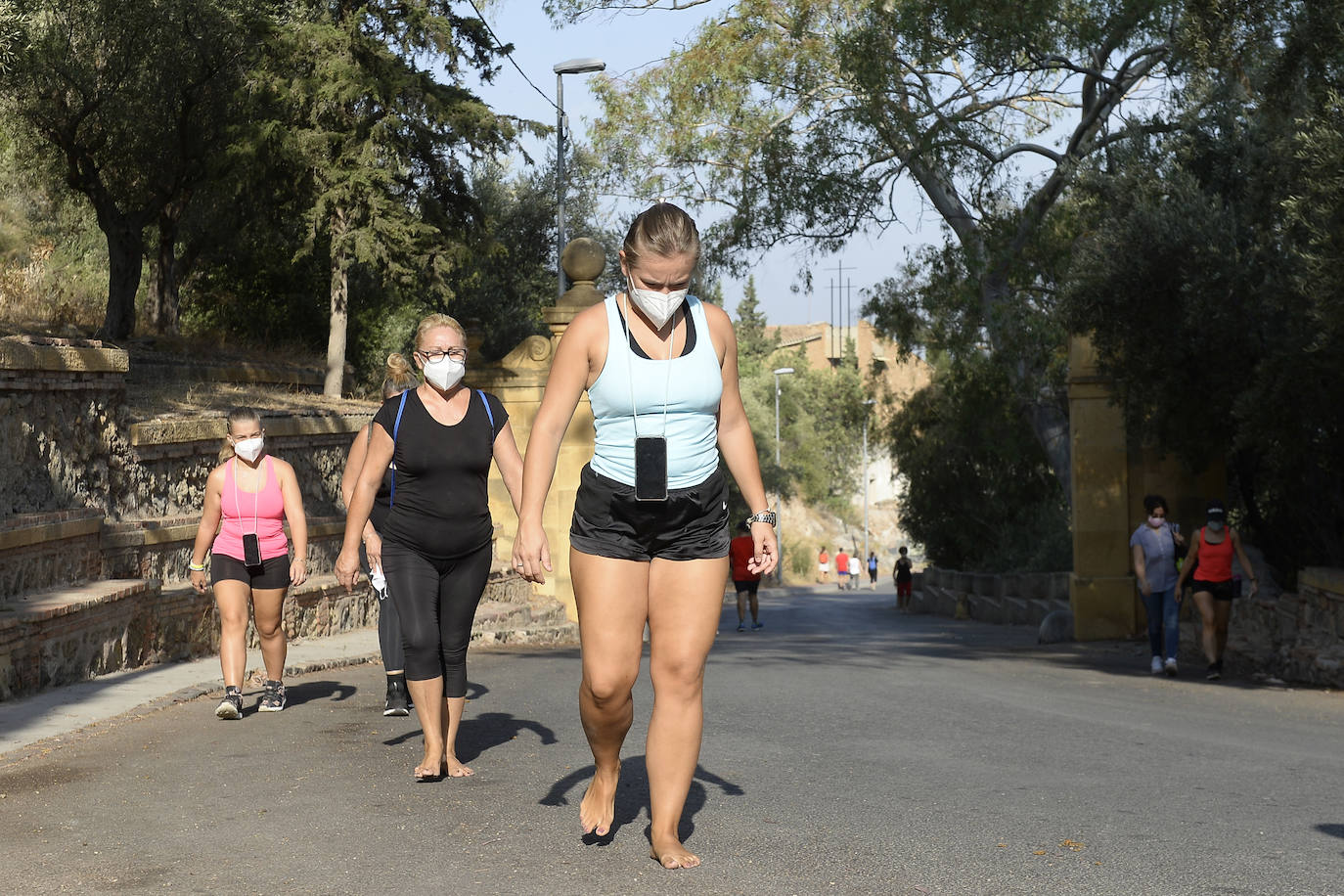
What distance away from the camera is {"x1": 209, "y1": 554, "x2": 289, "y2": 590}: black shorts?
27.2 feet

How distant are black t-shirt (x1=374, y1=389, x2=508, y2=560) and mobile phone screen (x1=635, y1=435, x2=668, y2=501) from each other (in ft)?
6.84

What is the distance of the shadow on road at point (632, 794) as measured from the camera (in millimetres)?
5277

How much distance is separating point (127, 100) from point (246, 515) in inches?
601

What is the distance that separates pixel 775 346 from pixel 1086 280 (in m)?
88.9

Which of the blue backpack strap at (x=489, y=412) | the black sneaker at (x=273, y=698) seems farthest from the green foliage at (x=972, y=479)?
the blue backpack strap at (x=489, y=412)

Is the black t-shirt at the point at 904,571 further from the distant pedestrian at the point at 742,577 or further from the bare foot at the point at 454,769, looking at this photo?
the bare foot at the point at 454,769

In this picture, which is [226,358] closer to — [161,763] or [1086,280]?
[1086,280]

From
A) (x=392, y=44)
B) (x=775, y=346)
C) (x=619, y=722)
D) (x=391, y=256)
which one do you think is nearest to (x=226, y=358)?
(x=391, y=256)

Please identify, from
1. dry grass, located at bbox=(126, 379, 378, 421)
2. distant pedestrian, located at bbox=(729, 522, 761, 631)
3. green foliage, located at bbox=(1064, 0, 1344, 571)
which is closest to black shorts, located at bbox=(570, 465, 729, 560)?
green foliage, located at bbox=(1064, 0, 1344, 571)

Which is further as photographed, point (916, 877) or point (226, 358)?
point (226, 358)

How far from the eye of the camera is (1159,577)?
13.3 metres

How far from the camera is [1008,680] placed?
12.1 m

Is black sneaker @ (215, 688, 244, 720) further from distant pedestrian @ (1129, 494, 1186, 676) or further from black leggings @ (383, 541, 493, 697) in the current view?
distant pedestrian @ (1129, 494, 1186, 676)

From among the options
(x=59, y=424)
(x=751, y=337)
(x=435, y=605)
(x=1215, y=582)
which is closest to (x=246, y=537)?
(x=435, y=605)
